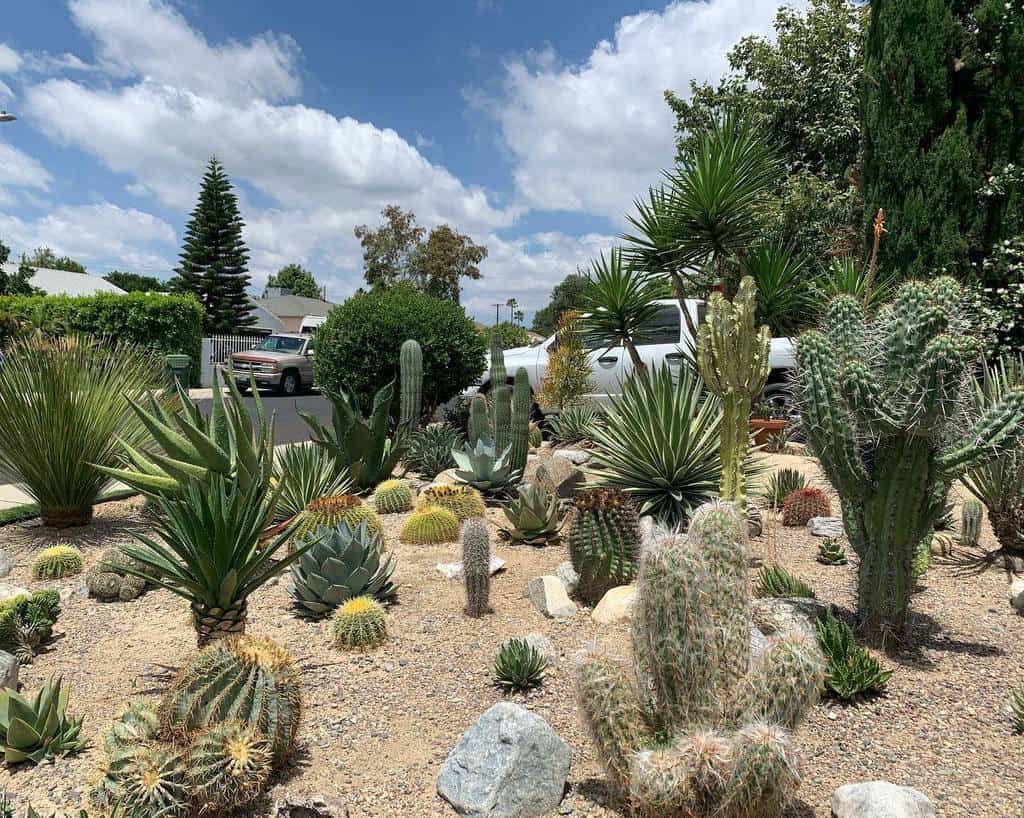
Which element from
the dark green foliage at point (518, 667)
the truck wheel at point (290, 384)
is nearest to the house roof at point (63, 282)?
the truck wheel at point (290, 384)

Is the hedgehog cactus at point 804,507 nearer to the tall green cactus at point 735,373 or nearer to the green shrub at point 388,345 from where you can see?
the tall green cactus at point 735,373

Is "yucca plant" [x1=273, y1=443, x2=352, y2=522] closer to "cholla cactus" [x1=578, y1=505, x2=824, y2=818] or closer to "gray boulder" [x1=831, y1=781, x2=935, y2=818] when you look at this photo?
"cholla cactus" [x1=578, y1=505, x2=824, y2=818]

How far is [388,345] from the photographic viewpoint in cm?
1073

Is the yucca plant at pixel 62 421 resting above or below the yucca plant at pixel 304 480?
above

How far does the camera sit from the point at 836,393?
12.5 feet

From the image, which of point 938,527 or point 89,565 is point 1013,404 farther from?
point 89,565

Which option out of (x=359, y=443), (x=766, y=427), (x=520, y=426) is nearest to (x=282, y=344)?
(x=359, y=443)

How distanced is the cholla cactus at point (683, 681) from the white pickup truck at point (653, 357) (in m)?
8.59

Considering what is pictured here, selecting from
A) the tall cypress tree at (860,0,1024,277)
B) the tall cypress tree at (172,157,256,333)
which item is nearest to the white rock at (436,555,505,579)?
the tall cypress tree at (860,0,1024,277)

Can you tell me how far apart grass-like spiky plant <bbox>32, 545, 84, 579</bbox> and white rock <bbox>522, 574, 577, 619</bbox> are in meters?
3.72

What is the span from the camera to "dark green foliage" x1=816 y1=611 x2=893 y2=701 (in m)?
3.46

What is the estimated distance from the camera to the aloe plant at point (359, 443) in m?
8.06

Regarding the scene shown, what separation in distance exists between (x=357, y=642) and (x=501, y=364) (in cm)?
559

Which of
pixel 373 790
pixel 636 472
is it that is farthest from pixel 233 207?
pixel 373 790
